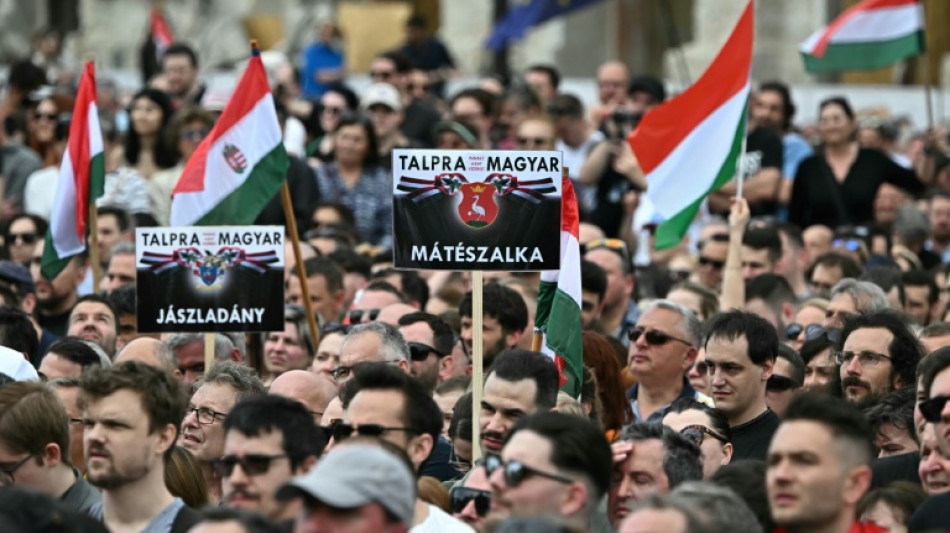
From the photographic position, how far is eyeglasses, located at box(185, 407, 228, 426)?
10.3 meters

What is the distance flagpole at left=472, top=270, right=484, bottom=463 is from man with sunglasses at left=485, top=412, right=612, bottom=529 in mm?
2001

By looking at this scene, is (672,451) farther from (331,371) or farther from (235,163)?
(235,163)

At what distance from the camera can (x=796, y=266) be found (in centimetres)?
1562

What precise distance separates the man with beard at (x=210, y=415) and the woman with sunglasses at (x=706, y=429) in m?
1.83

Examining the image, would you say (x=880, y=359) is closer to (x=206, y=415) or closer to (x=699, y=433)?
(x=699, y=433)

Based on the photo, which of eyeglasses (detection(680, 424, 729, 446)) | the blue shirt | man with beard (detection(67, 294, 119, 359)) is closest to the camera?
eyeglasses (detection(680, 424, 729, 446))

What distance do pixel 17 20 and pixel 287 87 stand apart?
13461mm

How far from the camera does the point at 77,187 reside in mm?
14000

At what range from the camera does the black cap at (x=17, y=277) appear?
46.0 ft

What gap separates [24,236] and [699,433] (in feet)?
24.7

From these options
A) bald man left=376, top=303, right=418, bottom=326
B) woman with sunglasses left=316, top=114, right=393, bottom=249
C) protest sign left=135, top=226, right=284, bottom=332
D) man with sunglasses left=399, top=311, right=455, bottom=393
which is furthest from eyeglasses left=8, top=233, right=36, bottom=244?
man with sunglasses left=399, top=311, right=455, bottom=393

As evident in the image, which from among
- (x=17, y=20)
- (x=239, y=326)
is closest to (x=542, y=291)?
(x=239, y=326)

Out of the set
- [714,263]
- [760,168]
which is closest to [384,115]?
[760,168]

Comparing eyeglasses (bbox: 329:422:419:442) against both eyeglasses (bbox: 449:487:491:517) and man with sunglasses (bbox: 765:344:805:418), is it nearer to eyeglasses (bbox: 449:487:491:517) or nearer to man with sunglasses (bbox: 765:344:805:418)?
eyeglasses (bbox: 449:487:491:517)
